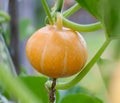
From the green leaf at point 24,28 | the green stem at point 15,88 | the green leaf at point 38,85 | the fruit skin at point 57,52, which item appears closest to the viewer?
the green stem at point 15,88

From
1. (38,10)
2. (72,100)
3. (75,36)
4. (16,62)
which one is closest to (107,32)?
(75,36)

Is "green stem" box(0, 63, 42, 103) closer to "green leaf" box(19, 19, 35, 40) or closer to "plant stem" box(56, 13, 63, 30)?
"plant stem" box(56, 13, 63, 30)

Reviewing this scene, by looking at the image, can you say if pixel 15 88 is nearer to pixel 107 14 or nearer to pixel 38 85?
pixel 107 14

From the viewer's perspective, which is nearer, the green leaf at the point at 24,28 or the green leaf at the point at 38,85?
the green leaf at the point at 38,85

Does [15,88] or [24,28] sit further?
[24,28]

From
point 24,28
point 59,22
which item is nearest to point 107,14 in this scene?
point 59,22

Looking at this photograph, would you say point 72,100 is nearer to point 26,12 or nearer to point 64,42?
point 64,42

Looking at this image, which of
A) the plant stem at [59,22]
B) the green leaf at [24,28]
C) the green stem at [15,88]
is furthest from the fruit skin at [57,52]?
the green leaf at [24,28]

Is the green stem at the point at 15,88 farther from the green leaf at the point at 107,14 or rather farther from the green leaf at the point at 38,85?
the green leaf at the point at 38,85
